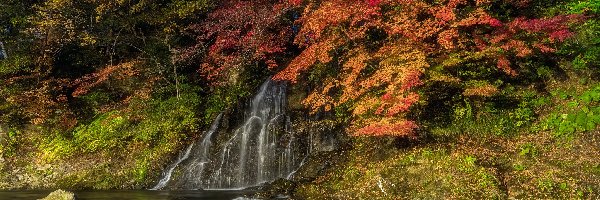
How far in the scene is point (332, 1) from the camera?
13633mm

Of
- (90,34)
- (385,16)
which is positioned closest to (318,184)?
(385,16)

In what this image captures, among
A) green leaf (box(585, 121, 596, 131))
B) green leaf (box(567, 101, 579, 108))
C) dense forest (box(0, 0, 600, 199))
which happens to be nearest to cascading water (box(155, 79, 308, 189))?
dense forest (box(0, 0, 600, 199))

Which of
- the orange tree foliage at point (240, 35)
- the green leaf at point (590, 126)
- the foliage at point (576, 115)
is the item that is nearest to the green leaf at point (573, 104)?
the foliage at point (576, 115)

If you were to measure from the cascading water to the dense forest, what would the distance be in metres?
0.90

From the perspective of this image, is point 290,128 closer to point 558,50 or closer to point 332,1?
point 332,1

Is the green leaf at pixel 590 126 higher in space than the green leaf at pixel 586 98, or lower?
lower

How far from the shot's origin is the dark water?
14289 millimetres

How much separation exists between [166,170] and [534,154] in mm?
12734

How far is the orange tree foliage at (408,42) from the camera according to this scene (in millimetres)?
11867

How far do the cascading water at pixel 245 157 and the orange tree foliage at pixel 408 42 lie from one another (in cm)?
369

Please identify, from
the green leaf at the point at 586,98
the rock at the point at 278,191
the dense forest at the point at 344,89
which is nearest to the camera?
the dense forest at the point at 344,89

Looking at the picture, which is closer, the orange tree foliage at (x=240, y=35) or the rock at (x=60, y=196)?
the rock at (x=60, y=196)

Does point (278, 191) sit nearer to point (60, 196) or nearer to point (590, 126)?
point (60, 196)

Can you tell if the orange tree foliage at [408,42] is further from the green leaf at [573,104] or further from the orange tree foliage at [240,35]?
the orange tree foliage at [240,35]
